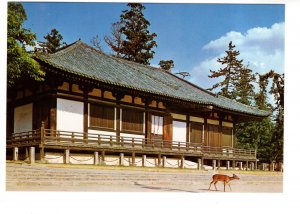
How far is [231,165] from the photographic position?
74.8 feet

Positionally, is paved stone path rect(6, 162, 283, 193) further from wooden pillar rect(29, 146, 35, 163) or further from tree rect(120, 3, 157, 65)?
tree rect(120, 3, 157, 65)

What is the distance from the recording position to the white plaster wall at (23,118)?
685 inches

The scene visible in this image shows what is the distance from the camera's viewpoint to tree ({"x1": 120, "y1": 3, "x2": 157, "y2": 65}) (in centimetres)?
2509

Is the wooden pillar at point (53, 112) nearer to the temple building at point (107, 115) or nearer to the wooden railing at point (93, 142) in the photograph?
the temple building at point (107, 115)

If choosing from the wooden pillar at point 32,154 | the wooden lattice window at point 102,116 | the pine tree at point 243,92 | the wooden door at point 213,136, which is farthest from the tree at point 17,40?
the pine tree at point 243,92

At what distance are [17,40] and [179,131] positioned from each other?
9.44 metres

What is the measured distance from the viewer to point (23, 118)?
57.9 feet

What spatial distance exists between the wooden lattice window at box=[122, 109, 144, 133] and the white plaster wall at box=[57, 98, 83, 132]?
6.77 ft

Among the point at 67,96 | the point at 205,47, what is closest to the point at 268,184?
the point at 205,47

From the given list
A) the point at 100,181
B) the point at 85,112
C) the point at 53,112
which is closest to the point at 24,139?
the point at 53,112

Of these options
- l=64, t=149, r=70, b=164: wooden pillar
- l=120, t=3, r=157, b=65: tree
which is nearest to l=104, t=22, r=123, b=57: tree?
l=120, t=3, r=157, b=65: tree
